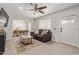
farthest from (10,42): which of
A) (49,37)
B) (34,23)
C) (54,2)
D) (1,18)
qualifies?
(54,2)

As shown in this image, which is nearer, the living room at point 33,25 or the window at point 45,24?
the living room at point 33,25

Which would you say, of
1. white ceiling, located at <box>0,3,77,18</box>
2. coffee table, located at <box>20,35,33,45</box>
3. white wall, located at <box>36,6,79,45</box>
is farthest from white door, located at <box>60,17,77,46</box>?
coffee table, located at <box>20,35,33,45</box>

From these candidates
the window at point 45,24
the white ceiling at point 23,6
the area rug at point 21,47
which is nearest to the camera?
the white ceiling at point 23,6

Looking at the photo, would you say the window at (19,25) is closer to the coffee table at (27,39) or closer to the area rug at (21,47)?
the coffee table at (27,39)

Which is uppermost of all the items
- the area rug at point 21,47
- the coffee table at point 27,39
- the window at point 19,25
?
the window at point 19,25

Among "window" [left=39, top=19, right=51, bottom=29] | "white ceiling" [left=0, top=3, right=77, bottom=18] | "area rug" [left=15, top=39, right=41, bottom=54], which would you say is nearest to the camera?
"white ceiling" [left=0, top=3, right=77, bottom=18]

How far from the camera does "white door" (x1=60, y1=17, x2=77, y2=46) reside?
91.2 inches

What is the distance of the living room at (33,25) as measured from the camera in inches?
86.5

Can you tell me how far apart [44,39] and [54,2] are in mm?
1489

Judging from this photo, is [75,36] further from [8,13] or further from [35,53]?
[8,13]

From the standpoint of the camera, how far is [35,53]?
7.20 feet

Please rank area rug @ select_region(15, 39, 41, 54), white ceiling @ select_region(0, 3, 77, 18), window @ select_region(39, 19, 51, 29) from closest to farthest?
white ceiling @ select_region(0, 3, 77, 18) < area rug @ select_region(15, 39, 41, 54) < window @ select_region(39, 19, 51, 29)

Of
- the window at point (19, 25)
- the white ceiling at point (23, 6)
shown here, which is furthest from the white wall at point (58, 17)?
the window at point (19, 25)

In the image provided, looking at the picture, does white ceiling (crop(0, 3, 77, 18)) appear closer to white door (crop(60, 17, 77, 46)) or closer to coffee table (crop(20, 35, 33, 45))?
white door (crop(60, 17, 77, 46))
